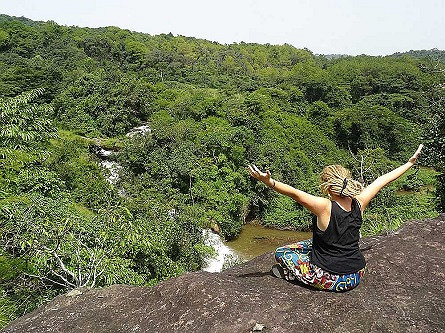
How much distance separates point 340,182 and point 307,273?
3.20 feet

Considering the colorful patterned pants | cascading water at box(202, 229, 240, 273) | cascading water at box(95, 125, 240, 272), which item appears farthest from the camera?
cascading water at box(95, 125, 240, 272)

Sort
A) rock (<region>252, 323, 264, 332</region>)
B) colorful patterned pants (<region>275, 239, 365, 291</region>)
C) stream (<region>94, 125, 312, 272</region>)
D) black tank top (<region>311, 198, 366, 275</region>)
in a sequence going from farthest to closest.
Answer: stream (<region>94, 125, 312, 272</region>) → colorful patterned pants (<region>275, 239, 365, 291</region>) → black tank top (<region>311, 198, 366, 275</region>) → rock (<region>252, 323, 264, 332</region>)

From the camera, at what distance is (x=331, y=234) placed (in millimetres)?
3729

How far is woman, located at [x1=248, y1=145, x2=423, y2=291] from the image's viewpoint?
142 inches

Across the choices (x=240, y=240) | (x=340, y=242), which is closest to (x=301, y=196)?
(x=340, y=242)

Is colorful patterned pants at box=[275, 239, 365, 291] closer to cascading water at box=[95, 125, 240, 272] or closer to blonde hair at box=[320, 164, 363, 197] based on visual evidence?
blonde hair at box=[320, 164, 363, 197]

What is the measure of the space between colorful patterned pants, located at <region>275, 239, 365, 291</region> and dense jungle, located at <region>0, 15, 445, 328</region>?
346 centimetres

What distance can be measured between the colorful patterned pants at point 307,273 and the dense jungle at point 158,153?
11.4ft

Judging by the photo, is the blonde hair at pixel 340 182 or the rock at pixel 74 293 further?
the rock at pixel 74 293

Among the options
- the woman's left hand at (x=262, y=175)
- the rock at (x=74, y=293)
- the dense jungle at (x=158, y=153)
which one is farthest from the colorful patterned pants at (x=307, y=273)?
the dense jungle at (x=158, y=153)

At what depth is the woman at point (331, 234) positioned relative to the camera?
11.8ft

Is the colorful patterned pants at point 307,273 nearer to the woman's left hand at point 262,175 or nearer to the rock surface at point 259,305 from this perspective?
the rock surface at point 259,305

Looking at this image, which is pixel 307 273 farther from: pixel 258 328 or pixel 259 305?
pixel 258 328

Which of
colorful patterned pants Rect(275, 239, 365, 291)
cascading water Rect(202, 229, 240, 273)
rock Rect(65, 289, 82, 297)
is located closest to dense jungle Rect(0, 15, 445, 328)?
cascading water Rect(202, 229, 240, 273)
